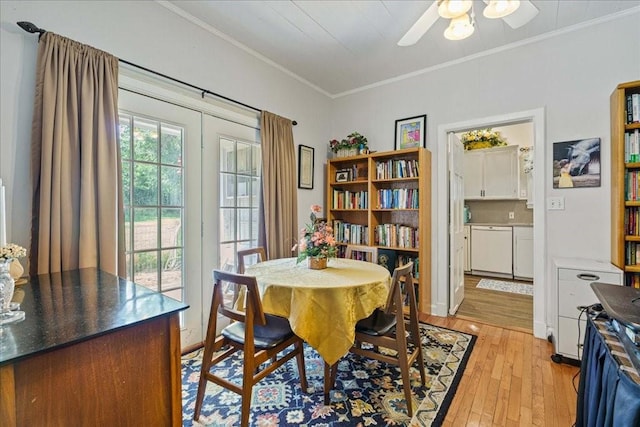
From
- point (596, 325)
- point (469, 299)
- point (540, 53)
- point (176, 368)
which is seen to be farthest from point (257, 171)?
point (469, 299)

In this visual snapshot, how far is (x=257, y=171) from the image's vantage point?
9.75 ft

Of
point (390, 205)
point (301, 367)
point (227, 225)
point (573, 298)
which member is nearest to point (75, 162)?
point (227, 225)

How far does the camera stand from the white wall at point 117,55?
161 centimetres

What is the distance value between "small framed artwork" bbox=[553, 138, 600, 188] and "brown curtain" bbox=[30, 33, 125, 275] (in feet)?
11.5

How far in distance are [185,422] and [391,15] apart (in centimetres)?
311

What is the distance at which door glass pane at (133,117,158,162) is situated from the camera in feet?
6.96

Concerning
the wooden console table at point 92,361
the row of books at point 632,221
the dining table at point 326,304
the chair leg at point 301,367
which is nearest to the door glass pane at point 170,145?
the dining table at point 326,304

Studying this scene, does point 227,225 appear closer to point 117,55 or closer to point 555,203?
point 117,55

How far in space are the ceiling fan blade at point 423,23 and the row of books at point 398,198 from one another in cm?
165

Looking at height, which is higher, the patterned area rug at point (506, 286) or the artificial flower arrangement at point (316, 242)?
the artificial flower arrangement at point (316, 242)

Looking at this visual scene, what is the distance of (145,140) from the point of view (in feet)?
7.12

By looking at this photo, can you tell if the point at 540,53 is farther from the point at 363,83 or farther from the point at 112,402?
the point at 112,402

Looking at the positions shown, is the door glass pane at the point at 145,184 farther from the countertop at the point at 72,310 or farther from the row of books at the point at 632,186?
the row of books at the point at 632,186

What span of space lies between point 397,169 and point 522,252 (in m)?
3.12
